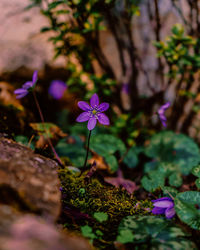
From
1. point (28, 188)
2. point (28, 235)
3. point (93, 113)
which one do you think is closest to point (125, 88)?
point (93, 113)

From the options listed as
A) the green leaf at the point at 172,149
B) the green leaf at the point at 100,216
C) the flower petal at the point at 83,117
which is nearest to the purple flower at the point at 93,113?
the flower petal at the point at 83,117

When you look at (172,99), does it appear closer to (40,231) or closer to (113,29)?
(113,29)

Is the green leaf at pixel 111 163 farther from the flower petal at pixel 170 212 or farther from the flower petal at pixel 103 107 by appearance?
the flower petal at pixel 170 212

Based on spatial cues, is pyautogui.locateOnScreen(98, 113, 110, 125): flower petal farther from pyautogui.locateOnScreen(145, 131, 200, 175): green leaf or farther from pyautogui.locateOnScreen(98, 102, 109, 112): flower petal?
pyautogui.locateOnScreen(145, 131, 200, 175): green leaf

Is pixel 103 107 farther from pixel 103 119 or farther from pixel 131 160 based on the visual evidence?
pixel 131 160

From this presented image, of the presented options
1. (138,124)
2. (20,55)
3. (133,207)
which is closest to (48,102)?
(20,55)
